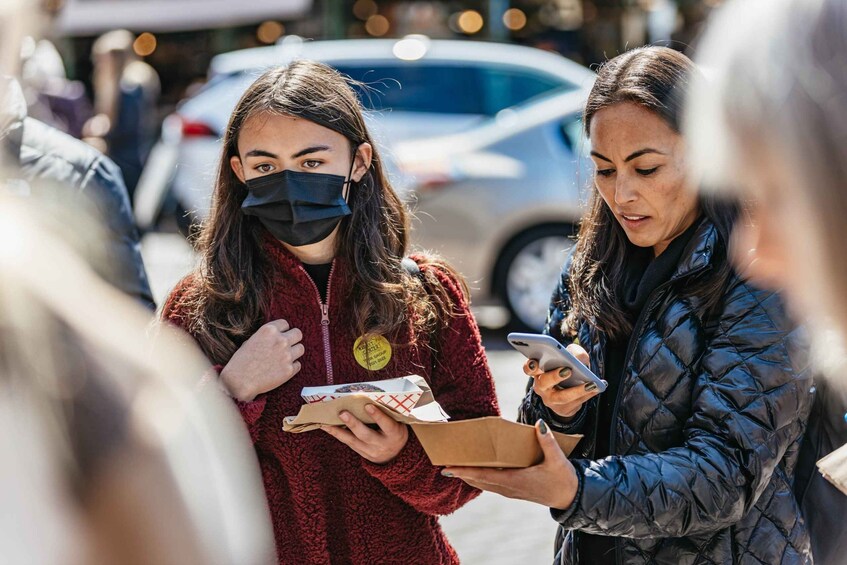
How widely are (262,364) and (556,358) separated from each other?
634mm

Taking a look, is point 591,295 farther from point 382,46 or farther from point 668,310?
point 382,46

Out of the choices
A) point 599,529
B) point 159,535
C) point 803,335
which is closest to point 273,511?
point 599,529

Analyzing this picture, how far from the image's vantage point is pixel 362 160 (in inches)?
105

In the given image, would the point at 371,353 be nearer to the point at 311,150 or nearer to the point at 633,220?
the point at 311,150

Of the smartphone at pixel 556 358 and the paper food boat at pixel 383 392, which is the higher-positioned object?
the smartphone at pixel 556 358

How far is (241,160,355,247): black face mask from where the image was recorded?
2512 mm

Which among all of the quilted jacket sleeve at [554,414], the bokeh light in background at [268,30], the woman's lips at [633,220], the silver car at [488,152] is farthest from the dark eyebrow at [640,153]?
the bokeh light in background at [268,30]

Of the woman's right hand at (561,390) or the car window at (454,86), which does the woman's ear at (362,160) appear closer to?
the woman's right hand at (561,390)

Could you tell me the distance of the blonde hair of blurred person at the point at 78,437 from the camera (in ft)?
3.32

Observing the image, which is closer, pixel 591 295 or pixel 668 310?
pixel 668 310

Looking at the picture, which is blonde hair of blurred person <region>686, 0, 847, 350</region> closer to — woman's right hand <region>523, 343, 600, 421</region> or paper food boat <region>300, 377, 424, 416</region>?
woman's right hand <region>523, 343, 600, 421</region>

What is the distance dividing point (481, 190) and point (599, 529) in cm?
563

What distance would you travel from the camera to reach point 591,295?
7.73ft

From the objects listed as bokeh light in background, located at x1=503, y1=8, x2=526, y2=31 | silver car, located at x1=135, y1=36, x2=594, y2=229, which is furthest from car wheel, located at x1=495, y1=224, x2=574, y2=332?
bokeh light in background, located at x1=503, y1=8, x2=526, y2=31
